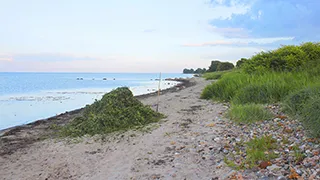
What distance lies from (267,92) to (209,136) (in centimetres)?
419

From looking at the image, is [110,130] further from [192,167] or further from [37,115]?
[37,115]

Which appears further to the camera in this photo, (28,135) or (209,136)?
(28,135)

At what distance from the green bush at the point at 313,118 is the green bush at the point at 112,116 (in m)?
4.36

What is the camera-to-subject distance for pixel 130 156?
18.6ft

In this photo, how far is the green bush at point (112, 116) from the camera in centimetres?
810

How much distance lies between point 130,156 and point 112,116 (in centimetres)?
296

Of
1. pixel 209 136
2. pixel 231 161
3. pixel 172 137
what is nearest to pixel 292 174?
pixel 231 161

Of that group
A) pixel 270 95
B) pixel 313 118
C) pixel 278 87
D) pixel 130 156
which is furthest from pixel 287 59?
pixel 130 156

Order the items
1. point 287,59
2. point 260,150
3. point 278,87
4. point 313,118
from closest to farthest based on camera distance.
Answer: point 260,150 < point 313,118 < point 278,87 < point 287,59

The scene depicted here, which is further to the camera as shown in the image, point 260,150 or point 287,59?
point 287,59

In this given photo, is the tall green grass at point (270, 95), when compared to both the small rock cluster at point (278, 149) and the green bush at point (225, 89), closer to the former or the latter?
the green bush at point (225, 89)

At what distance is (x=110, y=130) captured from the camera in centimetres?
793

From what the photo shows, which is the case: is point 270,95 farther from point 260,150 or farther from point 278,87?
point 260,150

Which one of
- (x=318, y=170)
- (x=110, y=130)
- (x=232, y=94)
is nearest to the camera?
(x=318, y=170)
